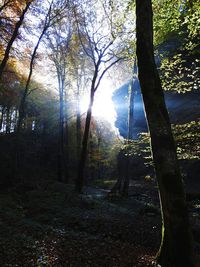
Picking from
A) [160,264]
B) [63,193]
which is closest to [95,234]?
[160,264]

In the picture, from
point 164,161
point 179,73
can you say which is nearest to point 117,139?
point 179,73

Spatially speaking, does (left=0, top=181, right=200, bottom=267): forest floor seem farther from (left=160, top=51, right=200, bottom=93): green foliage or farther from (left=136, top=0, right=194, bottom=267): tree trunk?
(left=160, top=51, right=200, bottom=93): green foliage

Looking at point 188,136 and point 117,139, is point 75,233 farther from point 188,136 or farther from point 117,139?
point 117,139

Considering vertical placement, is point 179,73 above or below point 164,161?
above

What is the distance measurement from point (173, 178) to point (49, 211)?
8.34 meters

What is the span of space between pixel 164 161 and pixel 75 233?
5229mm

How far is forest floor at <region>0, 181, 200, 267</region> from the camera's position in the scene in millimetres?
7160

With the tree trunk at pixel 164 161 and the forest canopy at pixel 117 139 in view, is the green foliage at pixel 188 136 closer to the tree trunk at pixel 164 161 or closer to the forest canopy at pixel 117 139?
the forest canopy at pixel 117 139

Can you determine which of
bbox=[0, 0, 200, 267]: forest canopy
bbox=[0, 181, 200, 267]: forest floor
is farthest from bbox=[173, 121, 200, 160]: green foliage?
bbox=[0, 181, 200, 267]: forest floor

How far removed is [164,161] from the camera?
629cm

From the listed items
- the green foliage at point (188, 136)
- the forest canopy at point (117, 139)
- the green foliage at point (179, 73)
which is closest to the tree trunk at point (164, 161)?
the forest canopy at point (117, 139)

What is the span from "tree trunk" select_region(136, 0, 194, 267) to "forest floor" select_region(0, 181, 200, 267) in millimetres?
920

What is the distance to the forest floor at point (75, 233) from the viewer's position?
7.16 metres

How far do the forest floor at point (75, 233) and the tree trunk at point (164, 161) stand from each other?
36.2 inches
